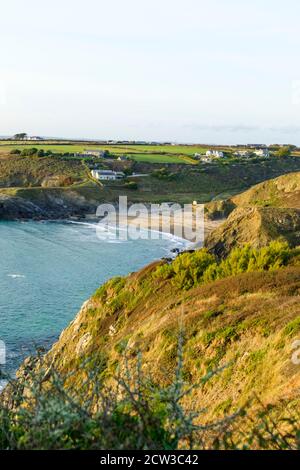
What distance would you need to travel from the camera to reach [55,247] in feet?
235

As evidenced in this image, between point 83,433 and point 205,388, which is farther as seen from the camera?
point 205,388

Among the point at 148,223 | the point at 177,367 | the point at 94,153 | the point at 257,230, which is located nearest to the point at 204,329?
the point at 177,367

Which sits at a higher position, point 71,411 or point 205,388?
point 71,411

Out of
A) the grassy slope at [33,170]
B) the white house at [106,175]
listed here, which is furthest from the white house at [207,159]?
the grassy slope at [33,170]

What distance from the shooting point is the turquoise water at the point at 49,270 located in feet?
126

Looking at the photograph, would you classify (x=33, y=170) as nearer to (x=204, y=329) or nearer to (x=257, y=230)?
(x=257, y=230)

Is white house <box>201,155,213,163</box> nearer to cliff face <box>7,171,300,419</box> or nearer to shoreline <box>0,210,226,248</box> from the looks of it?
shoreline <box>0,210,226,248</box>

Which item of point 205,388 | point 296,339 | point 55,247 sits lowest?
point 55,247

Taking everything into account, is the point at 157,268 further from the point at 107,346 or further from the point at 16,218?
the point at 16,218

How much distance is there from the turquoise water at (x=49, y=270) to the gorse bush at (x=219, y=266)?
853cm

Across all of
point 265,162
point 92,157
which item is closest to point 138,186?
point 92,157

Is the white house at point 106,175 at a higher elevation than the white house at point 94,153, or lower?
lower

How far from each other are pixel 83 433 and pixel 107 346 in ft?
53.5

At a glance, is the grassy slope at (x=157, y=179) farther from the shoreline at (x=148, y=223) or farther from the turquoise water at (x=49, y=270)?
the turquoise water at (x=49, y=270)
